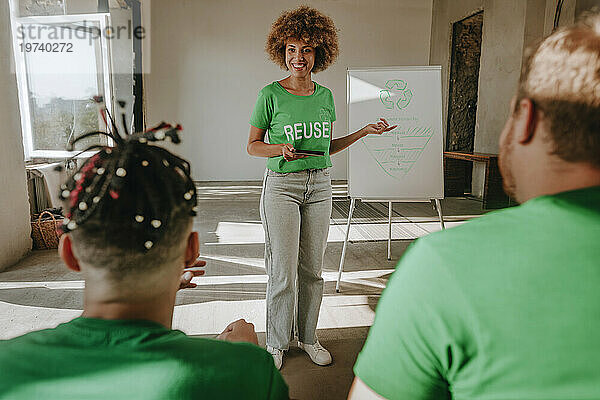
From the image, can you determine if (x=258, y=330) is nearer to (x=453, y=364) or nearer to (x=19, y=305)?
(x=19, y=305)

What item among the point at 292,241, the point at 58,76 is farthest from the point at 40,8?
the point at 292,241

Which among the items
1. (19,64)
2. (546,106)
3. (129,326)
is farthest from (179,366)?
(19,64)

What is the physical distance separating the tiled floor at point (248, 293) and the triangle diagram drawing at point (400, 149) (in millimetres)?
824

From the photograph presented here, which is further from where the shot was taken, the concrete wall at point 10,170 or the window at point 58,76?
the window at point 58,76

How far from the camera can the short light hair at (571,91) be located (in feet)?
1.79

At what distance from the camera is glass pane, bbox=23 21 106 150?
4.34 m

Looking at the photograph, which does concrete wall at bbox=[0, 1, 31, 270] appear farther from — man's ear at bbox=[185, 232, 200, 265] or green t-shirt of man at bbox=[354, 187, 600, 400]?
green t-shirt of man at bbox=[354, 187, 600, 400]

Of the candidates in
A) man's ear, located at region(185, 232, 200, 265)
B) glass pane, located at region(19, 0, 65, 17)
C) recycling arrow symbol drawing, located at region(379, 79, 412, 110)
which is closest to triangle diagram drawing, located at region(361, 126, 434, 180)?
recycling arrow symbol drawing, located at region(379, 79, 412, 110)

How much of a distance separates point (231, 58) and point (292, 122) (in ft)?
22.2

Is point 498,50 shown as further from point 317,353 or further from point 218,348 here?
point 218,348

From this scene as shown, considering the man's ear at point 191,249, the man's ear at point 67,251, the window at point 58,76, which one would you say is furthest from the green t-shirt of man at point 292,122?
the window at point 58,76

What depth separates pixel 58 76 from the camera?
180 inches

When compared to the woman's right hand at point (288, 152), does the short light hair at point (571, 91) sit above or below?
above

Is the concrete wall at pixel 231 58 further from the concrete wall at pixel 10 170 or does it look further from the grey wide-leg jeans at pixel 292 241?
the grey wide-leg jeans at pixel 292 241
